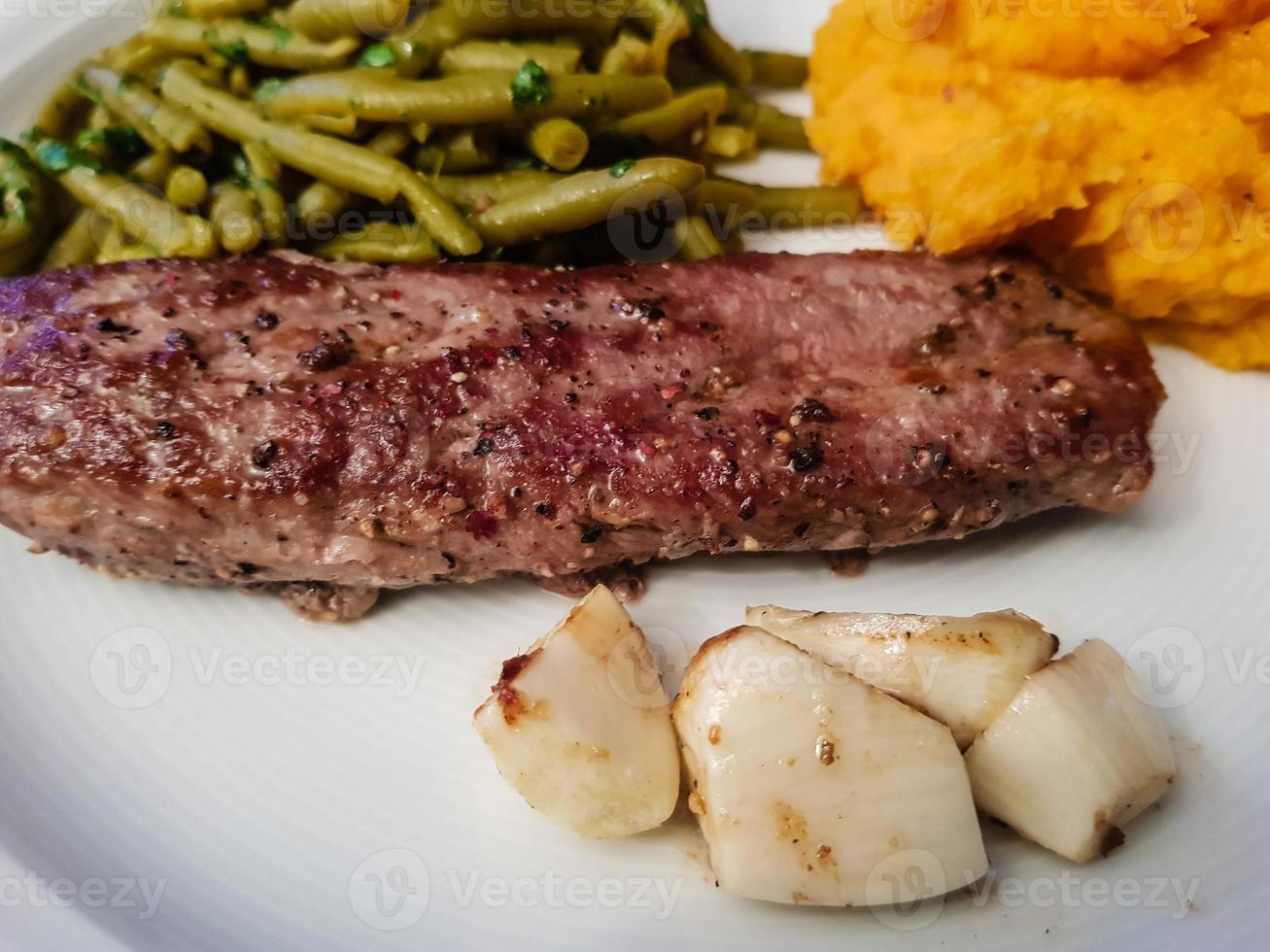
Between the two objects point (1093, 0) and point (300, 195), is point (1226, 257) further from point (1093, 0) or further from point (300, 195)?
point (300, 195)

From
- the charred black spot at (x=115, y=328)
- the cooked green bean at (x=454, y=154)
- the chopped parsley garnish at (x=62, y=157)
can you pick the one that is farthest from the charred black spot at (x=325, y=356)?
the chopped parsley garnish at (x=62, y=157)

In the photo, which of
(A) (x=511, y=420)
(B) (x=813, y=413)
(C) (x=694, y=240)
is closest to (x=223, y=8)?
(C) (x=694, y=240)

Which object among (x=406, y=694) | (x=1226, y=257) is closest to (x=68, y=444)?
(x=406, y=694)

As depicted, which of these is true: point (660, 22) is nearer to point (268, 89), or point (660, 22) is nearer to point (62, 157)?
point (268, 89)

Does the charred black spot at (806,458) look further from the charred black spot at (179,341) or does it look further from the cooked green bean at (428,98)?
the charred black spot at (179,341)

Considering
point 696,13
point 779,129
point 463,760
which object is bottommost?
point 463,760

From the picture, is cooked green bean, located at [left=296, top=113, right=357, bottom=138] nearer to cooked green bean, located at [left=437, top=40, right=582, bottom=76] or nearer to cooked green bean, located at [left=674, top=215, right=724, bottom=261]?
cooked green bean, located at [left=437, top=40, right=582, bottom=76]
